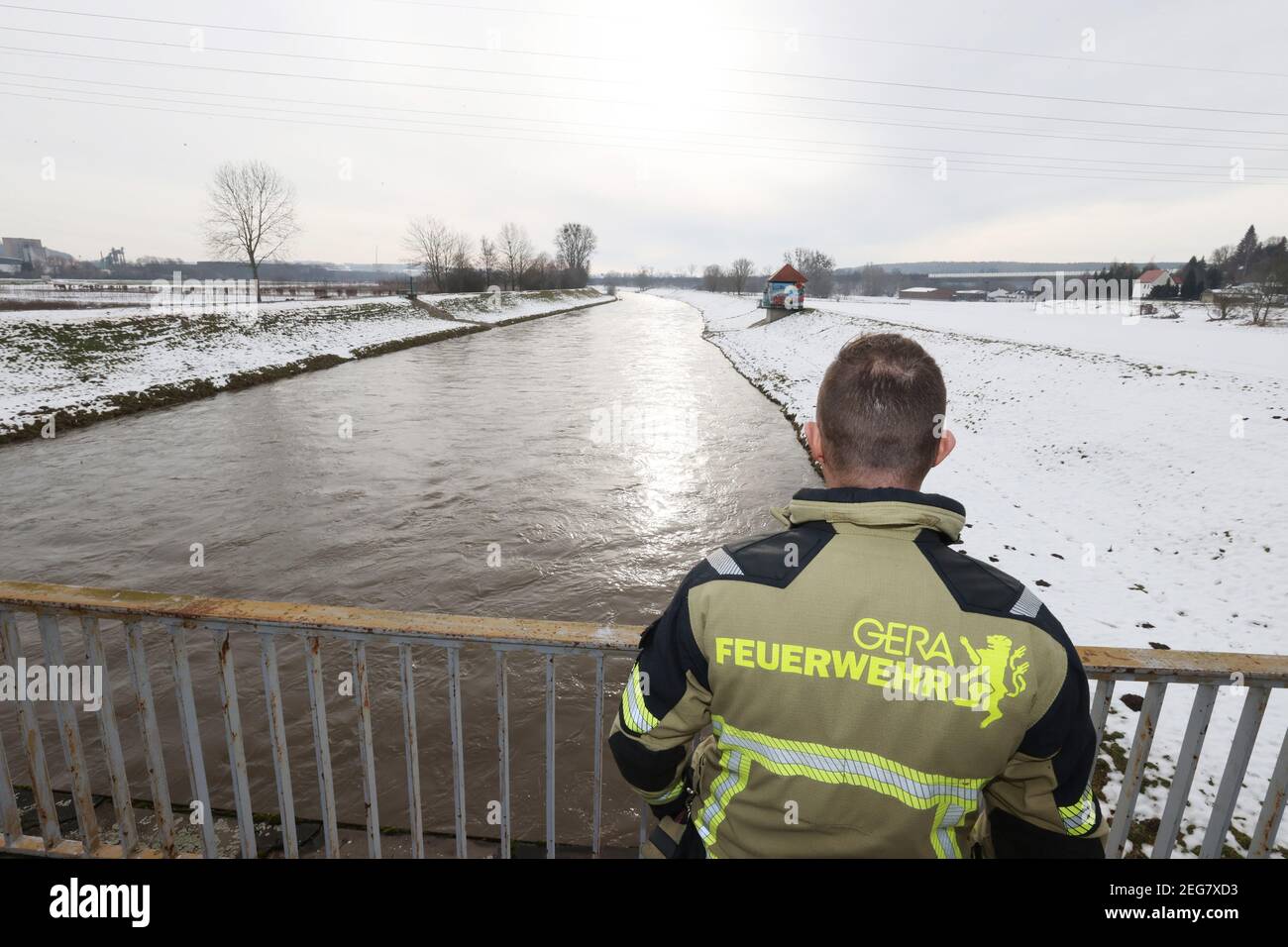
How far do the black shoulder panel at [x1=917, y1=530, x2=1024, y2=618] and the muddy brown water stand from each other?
404 centimetres

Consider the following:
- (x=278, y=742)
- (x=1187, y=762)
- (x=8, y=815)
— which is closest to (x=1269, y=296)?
(x=1187, y=762)

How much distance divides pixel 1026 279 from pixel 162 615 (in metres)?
202

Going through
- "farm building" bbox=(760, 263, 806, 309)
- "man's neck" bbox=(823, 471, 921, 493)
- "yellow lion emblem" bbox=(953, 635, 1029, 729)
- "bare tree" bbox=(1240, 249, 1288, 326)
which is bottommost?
"yellow lion emblem" bbox=(953, 635, 1029, 729)

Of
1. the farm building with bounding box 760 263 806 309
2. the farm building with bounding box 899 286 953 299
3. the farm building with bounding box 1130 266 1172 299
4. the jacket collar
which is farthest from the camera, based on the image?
the farm building with bounding box 899 286 953 299

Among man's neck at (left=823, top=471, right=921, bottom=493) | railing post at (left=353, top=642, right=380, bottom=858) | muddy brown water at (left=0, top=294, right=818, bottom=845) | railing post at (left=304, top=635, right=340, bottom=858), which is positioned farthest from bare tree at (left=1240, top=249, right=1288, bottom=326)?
railing post at (left=304, top=635, right=340, bottom=858)

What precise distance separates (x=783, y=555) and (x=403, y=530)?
9.50 metres

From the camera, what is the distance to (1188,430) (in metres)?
12.4

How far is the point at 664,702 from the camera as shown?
1.68m

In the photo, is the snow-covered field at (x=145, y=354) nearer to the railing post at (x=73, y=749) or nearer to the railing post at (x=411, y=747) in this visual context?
the railing post at (x=73, y=749)

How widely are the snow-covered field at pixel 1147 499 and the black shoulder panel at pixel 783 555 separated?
15.9 ft

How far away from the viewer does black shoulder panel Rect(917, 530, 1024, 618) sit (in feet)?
4.76

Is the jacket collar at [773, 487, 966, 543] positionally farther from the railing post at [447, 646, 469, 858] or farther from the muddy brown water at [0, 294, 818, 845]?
the muddy brown water at [0, 294, 818, 845]

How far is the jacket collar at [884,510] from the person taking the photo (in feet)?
4.93
